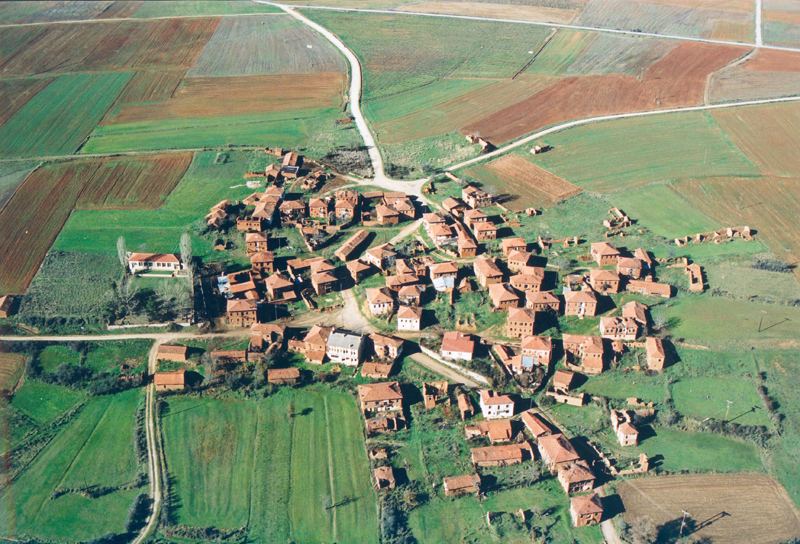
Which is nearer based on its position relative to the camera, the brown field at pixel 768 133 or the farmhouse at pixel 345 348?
the farmhouse at pixel 345 348

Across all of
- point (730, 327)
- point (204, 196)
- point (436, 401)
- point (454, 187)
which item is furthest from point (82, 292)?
point (730, 327)

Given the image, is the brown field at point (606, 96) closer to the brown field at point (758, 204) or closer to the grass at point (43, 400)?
the brown field at point (758, 204)

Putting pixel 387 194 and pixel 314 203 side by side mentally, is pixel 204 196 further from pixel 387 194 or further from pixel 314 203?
pixel 387 194

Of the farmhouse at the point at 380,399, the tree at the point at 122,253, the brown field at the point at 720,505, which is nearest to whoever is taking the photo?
the brown field at the point at 720,505

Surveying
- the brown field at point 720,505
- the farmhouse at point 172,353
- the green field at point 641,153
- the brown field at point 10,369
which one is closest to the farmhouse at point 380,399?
the farmhouse at point 172,353

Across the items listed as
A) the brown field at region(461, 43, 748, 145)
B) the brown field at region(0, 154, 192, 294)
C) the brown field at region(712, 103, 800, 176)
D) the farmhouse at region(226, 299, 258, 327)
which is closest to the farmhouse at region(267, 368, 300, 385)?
the farmhouse at region(226, 299, 258, 327)

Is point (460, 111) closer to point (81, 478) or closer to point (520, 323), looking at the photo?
point (520, 323)
